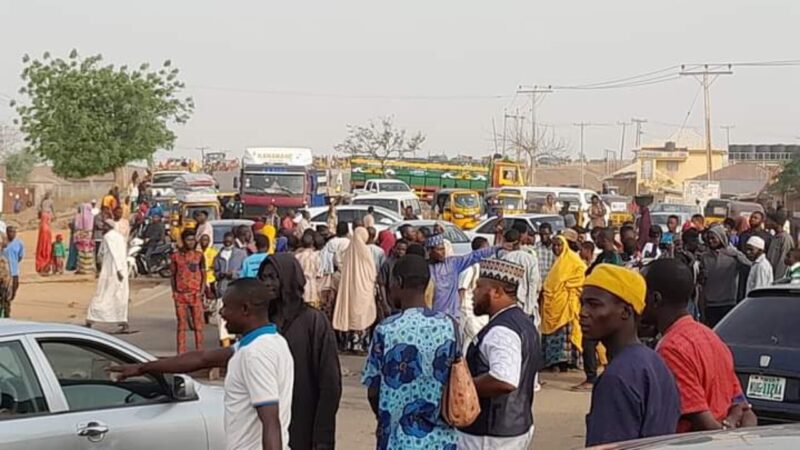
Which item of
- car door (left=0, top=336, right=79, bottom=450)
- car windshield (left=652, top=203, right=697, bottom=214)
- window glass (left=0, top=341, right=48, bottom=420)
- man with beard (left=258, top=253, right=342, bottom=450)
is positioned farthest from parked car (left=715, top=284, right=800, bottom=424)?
car windshield (left=652, top=203, right=697, bottom=214)

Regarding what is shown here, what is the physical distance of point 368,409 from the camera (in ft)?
39.6

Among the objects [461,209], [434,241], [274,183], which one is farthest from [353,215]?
[434,241]

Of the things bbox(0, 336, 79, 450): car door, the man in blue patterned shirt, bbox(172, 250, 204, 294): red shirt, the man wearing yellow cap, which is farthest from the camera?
bbox(172, 250, 204, 294): red shirt

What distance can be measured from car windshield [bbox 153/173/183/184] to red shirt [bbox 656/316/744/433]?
149 feet

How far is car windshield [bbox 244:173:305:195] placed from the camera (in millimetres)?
36250

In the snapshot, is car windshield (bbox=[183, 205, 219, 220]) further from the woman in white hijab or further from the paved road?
the woman in white hijab

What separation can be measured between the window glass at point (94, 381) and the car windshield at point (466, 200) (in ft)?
107

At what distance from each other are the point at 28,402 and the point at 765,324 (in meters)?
5.09

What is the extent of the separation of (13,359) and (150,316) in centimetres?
1536

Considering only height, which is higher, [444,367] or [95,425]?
[444,367]

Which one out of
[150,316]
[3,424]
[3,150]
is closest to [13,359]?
[3,424]

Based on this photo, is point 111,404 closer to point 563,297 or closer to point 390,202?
point 563,297

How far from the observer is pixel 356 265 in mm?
15102

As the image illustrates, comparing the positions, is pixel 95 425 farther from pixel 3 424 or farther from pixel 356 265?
pixel 356 265
